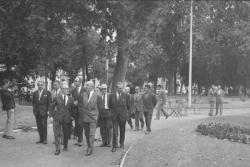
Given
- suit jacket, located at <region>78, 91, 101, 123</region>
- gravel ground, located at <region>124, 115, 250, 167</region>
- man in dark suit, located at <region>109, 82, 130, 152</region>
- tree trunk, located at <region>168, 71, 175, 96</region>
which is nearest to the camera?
gravel ground, located at <region>124, 115, 250, 167</region>

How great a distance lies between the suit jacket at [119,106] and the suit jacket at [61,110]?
3.76 ft

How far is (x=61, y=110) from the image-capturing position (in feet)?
43.3

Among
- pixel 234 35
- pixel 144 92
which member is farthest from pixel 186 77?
pixel 144 92

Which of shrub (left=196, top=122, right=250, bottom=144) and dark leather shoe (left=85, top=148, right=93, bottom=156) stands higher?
shrub (left=196, top=122, right=250, bottom=144)

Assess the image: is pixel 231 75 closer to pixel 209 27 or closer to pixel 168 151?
pixel 209 27

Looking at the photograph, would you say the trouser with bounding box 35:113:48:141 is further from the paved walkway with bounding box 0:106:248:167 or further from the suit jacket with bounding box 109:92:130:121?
the suit jacket with bounding box 109:92:130:121

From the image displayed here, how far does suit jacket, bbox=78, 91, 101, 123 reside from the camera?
1280 cm

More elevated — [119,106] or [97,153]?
[119,106]

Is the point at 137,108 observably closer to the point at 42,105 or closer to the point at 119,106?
the point at 42,105

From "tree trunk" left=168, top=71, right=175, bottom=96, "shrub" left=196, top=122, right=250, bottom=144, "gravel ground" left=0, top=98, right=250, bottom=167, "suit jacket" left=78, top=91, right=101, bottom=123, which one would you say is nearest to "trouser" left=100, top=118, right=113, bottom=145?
"gravel ground" left=0, top=98, right=250, bottom=167

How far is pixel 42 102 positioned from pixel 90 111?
8.14 feet

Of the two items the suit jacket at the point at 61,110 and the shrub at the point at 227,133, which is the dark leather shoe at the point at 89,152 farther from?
the shrub at the point at 227,133

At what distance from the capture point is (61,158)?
40.0 feet

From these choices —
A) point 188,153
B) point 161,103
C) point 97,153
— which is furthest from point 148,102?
point 161,103
